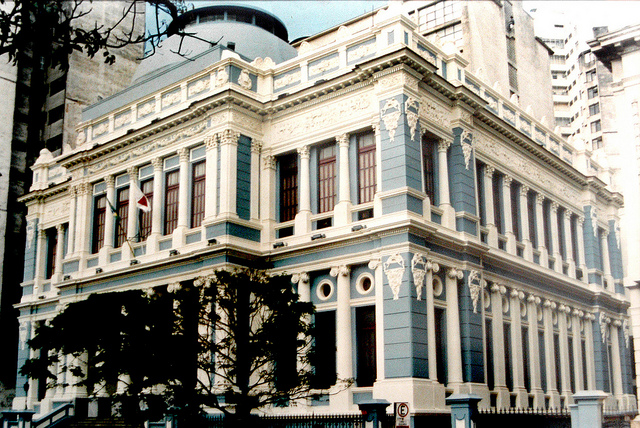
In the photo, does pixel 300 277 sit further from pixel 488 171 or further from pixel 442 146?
pixel 488 171

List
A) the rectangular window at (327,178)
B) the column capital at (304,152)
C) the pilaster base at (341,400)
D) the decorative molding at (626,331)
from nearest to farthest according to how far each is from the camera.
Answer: the pilaster base at (341,400) → the rectangular window at (327,178) → the column capital at (304,152) → the decorative molding at (626,331)

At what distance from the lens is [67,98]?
46.9m

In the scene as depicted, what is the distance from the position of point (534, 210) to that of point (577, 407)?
17.4 m

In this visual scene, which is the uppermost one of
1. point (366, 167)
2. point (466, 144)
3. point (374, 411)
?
point (466, 144)

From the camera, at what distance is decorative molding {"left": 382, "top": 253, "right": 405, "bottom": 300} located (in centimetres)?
2338

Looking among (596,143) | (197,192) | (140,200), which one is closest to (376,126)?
(197,192)

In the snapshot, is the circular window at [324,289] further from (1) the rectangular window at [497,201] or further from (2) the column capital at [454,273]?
(1) the rectangular window at [497,201]

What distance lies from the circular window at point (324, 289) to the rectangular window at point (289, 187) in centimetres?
303

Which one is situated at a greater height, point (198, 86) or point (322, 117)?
point (198, 86)

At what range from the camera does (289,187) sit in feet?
92.3

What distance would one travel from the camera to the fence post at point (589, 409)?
16.8m

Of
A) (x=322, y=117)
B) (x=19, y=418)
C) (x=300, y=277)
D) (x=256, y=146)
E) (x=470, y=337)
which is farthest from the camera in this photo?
(x=19, y=418)

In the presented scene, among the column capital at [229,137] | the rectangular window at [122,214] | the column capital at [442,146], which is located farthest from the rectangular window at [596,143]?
the column capital at [229,137]

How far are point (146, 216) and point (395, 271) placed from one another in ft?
39.1
